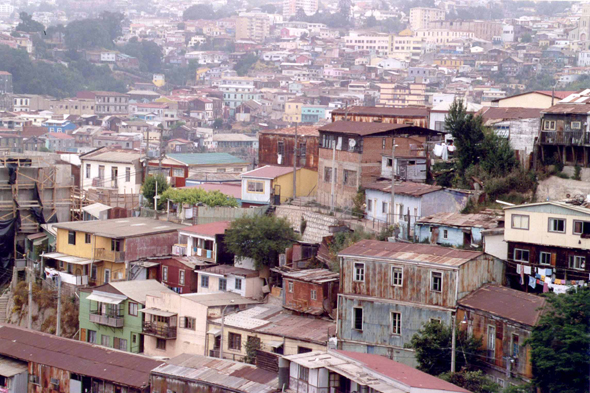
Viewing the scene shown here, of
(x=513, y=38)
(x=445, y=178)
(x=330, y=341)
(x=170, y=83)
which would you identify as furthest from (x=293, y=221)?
(x=513, y=38)

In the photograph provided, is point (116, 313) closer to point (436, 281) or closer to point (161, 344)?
point (161, 344)

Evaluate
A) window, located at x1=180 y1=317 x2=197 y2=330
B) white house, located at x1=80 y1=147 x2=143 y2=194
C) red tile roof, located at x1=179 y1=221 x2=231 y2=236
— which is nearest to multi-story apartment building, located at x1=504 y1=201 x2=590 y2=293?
window, located at x1=180 y1=317 x2=197 y2=330

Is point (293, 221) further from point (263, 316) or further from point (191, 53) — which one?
point (191, 53)

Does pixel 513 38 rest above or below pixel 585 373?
above

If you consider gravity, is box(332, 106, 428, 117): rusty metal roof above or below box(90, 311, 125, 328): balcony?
above

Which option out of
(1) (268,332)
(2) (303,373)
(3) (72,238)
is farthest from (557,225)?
(3) (72,238)

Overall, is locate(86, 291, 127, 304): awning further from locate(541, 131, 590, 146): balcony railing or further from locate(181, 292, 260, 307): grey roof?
locate(541, 131, 590, 146): balcony railing

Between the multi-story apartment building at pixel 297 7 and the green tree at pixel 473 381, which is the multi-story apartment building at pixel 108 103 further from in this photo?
the multi-story apartment building at pixel 297 7
